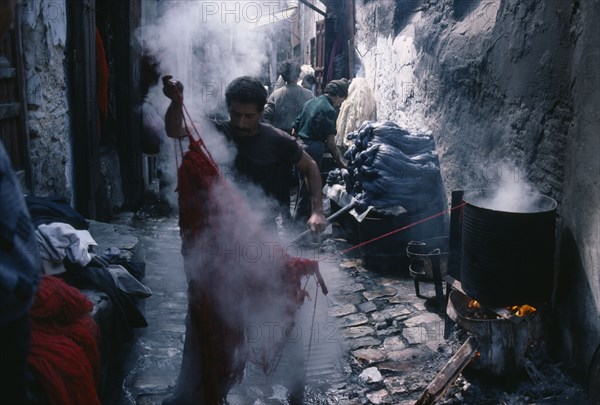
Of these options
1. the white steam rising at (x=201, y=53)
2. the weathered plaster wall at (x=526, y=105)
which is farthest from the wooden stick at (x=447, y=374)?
the white steam rising at (x=201, y=53)

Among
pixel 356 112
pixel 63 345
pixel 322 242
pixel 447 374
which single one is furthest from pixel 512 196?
pixel 356 112

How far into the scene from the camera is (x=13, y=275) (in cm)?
187

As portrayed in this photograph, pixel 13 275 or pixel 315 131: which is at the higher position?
pixel 315 131

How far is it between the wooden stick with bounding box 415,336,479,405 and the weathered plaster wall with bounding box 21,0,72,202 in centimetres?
386

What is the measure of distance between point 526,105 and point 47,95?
467cm

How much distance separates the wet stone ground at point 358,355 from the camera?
13.6 feet

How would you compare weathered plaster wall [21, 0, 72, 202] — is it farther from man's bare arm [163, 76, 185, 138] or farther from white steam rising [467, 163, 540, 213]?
white steam rising [467, 163, 540, 213]

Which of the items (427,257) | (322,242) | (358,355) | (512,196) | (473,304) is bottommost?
(358,355)

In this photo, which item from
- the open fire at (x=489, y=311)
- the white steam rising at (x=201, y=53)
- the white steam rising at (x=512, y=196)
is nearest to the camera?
the open fire at (x=489, y=311)

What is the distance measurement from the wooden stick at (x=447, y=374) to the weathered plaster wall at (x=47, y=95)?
3855mm

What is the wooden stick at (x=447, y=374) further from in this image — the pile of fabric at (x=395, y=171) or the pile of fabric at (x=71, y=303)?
the pile of fabric at (x=395, y=171)

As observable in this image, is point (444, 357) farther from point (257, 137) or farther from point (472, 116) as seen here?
point (472, 116)

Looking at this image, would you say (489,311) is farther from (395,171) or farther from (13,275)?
(13,275)

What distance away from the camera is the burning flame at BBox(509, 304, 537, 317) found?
172 inches
